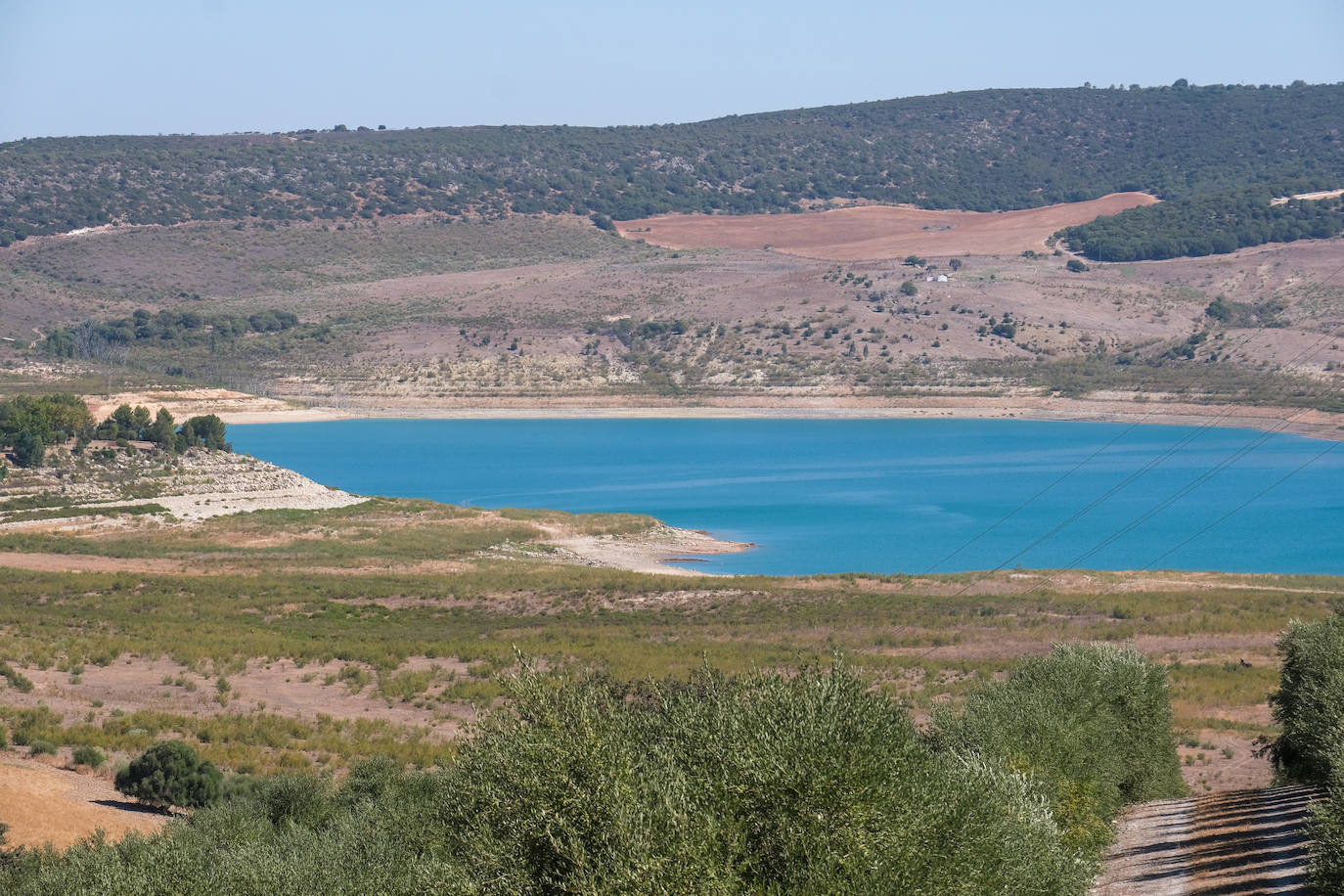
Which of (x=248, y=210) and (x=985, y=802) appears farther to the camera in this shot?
(x=248, y=210)

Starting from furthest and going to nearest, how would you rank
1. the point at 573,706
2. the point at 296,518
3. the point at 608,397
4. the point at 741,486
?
1. the point at 608,397
2. the point at 741,486
3. the point at 296,518
4. the point at 573,706

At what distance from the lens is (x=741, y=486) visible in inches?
3415

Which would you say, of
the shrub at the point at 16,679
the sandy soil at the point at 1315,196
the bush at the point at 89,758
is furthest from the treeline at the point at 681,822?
the sandy soil at the point at 1315,196

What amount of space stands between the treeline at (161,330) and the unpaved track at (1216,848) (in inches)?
4468

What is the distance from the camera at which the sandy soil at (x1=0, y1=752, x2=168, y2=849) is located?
1858 cm

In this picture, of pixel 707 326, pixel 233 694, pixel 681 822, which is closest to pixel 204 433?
pixel 233 694

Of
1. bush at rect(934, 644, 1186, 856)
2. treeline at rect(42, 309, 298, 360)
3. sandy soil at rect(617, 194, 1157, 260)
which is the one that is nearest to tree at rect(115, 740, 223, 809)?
bush at rect(934, 644, 1186, 856)

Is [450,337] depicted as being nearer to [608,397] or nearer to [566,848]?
[608,397]

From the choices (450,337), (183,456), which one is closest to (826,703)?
(183,456)

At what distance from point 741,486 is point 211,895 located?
2985 inches

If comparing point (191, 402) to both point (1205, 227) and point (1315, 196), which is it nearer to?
point (1205, 227)

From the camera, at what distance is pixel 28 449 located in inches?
2424

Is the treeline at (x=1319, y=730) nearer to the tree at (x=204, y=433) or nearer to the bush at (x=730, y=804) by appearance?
the bush at (x=730, y=804)

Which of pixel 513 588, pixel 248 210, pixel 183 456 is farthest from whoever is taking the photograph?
pixel 248 210
